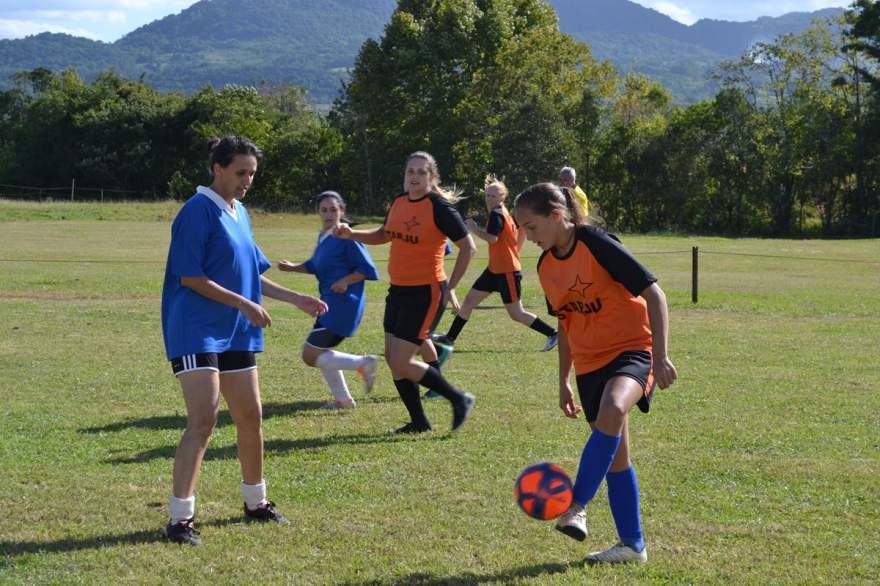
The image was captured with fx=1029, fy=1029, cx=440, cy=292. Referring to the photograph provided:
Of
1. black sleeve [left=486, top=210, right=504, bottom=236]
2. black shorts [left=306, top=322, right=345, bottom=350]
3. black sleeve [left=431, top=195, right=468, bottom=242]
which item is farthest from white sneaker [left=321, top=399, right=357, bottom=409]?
black sleeve [left=486, top=210, right=504, bottom=236]

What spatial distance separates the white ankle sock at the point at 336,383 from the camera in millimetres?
9094

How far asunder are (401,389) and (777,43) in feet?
180

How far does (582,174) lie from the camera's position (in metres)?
55.7

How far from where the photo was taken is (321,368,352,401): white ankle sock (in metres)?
9.09

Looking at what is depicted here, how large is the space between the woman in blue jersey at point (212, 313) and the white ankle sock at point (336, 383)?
3358mm

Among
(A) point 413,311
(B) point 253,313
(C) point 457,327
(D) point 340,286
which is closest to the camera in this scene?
(B) point 253,313

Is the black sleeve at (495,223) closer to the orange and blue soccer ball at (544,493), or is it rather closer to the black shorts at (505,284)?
the black shorts at (505,284)

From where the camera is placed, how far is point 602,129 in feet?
187

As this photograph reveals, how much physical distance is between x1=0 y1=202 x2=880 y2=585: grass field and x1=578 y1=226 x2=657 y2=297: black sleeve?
141 cm

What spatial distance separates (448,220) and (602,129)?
166 ft

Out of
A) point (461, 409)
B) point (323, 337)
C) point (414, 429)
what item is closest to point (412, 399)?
point (414, 429)

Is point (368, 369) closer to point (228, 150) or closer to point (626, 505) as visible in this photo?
point (228, 150)

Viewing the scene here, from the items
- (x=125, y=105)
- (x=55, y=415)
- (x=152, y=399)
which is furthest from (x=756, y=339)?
(x=125, y=105)

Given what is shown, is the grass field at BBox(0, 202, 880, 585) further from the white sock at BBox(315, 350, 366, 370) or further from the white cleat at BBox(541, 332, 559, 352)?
the white sock at BBox(315, 350, 366, 370)
